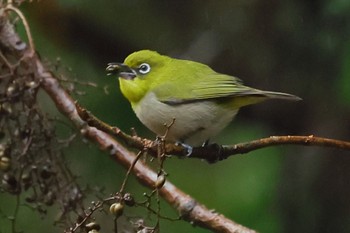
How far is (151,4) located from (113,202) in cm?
158

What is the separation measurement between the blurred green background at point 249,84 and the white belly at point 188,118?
75 centimetres

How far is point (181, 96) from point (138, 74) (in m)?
0.13

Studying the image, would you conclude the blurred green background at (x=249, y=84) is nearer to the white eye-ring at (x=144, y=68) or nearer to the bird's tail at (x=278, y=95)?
the white eye-ring at (x=144, y=68)

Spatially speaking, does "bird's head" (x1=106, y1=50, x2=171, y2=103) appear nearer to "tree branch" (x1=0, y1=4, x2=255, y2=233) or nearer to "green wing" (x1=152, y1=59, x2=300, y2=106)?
"green wing" (x1=152, y1=59, x2=300, y2=106)

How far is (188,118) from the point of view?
2.79 metres

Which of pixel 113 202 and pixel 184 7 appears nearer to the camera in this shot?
pixel 113 202

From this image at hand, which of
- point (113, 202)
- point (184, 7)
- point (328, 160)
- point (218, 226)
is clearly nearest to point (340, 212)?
point (328, 160)

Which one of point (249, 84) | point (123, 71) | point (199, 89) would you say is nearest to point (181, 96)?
point (199, 89)

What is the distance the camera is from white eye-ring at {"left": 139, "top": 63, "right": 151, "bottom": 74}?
114 inches

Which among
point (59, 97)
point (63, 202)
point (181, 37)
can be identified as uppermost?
point (181, 37)

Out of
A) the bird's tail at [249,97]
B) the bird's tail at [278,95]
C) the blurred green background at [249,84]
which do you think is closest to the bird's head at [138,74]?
the bird's tail at [249,97]

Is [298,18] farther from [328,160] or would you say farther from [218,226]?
[218,226]

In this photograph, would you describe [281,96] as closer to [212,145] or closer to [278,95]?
[278,95]

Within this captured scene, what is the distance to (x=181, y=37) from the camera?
3928 mm
